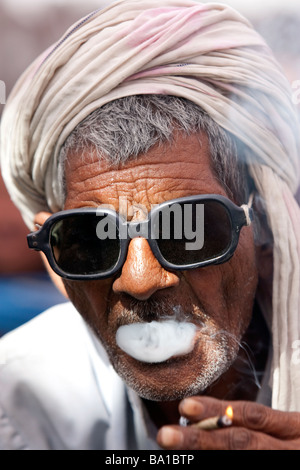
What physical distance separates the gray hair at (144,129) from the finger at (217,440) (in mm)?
757

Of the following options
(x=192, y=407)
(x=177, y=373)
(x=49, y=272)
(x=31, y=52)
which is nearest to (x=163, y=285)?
(x=177, y=373)

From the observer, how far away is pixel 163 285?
1552 millimetres

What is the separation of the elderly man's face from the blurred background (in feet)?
1.56

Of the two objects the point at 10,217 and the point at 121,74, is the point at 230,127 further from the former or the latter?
the point at 10,217

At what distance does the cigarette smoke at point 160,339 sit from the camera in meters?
1.58

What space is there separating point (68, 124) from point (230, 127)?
521 mm

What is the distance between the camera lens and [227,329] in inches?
67.2

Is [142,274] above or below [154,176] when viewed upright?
below

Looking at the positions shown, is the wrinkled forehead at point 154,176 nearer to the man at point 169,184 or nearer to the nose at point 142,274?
the man at point 169,184

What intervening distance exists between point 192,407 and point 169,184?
0.67m

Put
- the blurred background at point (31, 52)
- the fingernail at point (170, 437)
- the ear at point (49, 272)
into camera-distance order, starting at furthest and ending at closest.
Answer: the ear at point (49, 272) < the blurred background at point (31, 52) < the fingernail at point (170, 437)

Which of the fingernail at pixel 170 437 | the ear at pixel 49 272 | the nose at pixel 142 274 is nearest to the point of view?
the fingernail at pixel 170 437

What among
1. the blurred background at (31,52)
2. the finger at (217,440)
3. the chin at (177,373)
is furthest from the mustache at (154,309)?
the blurred background at (31,52)

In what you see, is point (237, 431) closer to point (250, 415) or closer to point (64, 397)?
point (250, 415)
